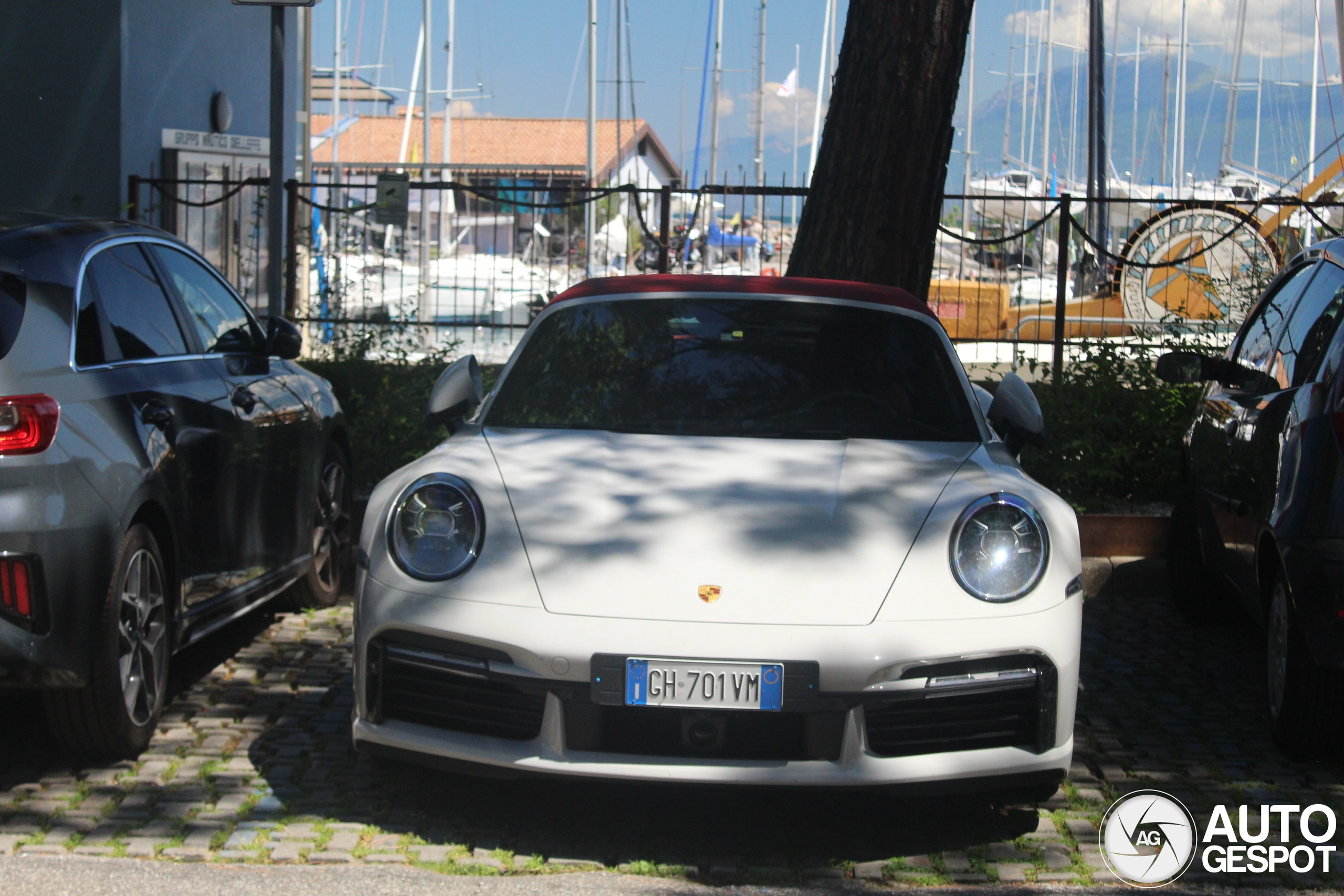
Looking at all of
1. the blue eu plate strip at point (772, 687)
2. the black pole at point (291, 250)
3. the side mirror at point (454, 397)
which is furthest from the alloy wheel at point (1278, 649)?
the black pole at point (291, 250)

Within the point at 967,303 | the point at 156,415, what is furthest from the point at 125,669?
the point at 967,303

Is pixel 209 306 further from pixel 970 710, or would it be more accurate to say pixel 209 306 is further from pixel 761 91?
pixel 761 91

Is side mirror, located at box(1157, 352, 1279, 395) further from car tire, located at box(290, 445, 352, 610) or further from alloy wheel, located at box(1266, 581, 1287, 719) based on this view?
car tire, located at box(290, 445, 352, 610)

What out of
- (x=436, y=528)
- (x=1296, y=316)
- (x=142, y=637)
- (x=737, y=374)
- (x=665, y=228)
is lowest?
(x=142, y=637)

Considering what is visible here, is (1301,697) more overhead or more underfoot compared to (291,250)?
more underfoot

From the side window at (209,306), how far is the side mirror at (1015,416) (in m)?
2.83

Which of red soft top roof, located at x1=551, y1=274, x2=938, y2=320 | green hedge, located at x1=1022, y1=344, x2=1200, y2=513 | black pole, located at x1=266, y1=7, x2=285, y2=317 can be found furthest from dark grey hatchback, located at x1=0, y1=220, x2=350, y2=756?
green hedge, located at x1=1022, y1=344, x2=1200, y2=513

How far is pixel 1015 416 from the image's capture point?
4.89 metres

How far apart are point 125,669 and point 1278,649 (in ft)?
11.8

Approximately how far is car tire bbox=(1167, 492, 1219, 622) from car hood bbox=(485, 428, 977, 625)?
2431mm

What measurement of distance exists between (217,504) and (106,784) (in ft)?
3.72

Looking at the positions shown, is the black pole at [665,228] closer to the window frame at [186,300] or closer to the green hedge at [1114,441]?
the green hedge at [1114,441]

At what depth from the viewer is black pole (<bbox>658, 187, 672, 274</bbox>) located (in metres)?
10.8

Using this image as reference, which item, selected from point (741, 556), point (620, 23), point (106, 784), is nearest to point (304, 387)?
point (106, 784)
